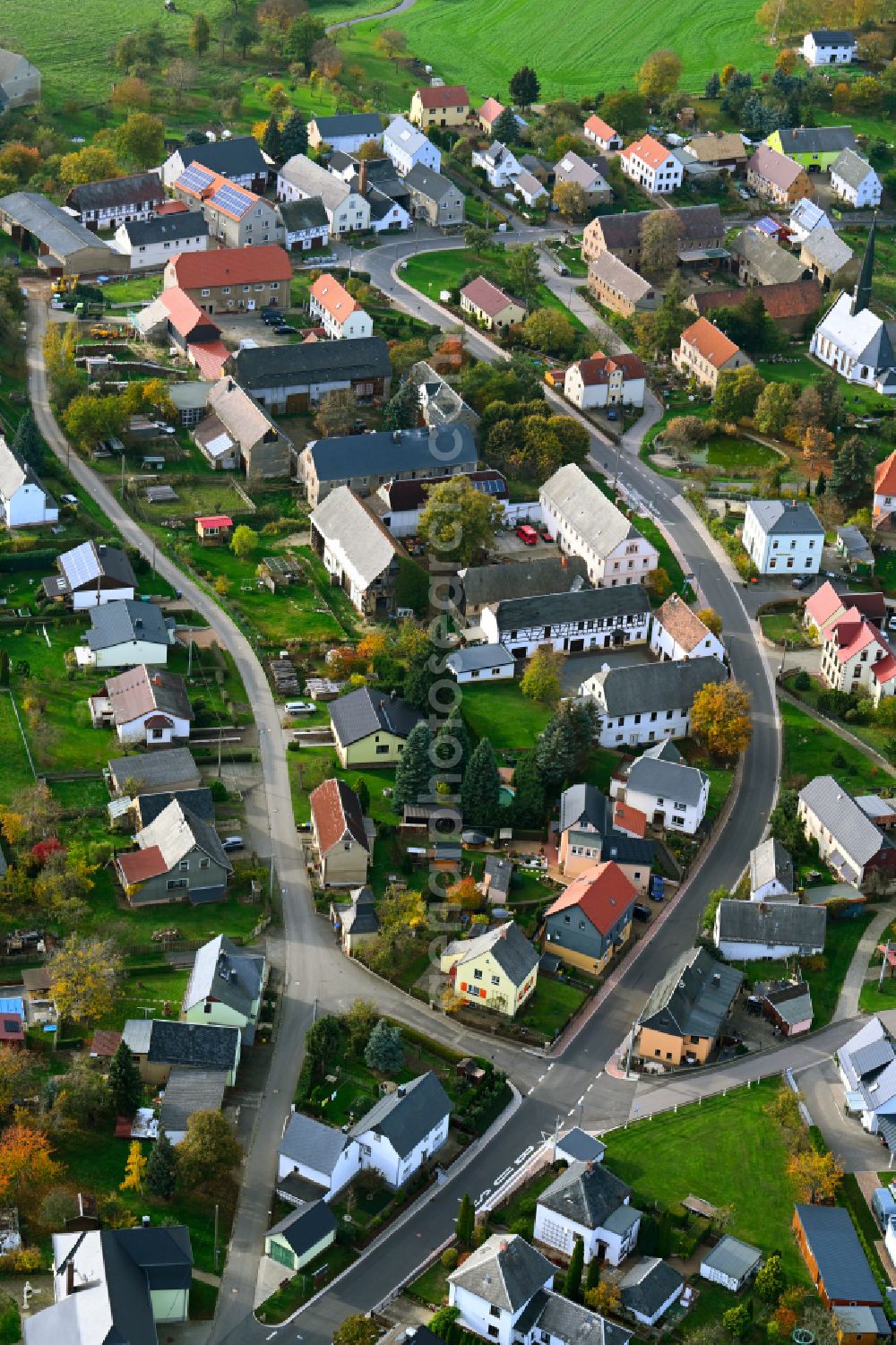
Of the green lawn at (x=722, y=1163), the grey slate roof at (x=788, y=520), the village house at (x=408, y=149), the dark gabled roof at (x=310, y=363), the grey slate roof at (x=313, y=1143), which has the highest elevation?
the village house at (x=408, y=149)

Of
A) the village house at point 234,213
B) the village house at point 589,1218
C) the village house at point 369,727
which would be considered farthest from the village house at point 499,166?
the village house at point 589,1218

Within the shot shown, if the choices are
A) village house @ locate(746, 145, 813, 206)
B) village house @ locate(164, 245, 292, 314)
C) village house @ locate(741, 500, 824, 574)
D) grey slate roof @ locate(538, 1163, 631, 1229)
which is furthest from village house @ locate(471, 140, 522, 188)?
grey slate roof @ locate(538, 1163, 631, 1229)

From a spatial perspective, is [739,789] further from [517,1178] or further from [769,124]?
[769,124]

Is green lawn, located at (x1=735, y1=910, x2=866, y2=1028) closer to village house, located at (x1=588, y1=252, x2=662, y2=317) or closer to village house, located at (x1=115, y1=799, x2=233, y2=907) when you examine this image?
village house, located at (x1=115, y1=799, x2=233, y2=907)

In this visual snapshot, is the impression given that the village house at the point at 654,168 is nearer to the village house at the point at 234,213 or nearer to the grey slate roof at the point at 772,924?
the village house at the point at 234,213

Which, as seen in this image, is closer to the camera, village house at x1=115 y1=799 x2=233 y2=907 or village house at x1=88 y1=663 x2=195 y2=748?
village house at x1=115 y1=799 x2=233 y2=907

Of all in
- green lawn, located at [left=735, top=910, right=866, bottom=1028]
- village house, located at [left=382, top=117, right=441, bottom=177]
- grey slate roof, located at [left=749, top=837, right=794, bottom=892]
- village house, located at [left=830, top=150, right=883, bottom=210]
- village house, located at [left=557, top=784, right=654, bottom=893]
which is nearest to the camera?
green lawn, located at [left=735, top=910, right=866, bottom=1028]
